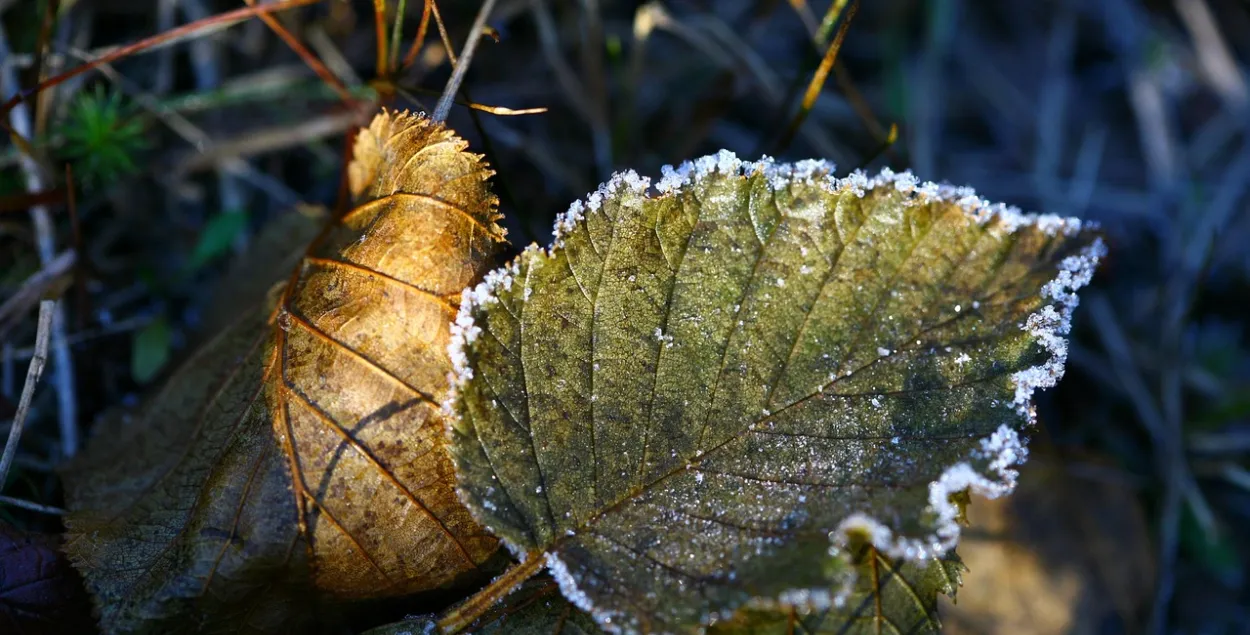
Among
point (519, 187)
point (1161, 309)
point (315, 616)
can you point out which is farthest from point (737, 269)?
point (1161, 309)

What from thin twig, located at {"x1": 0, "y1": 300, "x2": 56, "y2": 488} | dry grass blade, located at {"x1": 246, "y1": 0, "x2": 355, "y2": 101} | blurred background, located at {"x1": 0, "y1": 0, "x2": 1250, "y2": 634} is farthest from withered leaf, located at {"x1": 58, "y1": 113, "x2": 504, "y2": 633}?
dry grass blade, located at {"x1": 246, "y1": 0, "x2": 355, "y2": 101}

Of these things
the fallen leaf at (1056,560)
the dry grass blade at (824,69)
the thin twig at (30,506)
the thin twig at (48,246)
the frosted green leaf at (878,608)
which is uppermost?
the thin twig at (48,246)

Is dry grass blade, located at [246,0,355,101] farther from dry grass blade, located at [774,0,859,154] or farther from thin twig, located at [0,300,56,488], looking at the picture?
dry grass blade, located at [774,0,859,154]

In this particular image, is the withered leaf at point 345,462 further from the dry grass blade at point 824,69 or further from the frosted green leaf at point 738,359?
the dry grass blade at point 824,69

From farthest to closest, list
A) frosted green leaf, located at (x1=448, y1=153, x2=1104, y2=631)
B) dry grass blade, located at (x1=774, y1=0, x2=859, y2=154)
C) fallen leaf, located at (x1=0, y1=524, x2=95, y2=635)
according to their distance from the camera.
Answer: dry grass blade, located at (x1=774, y1=0, x2=859, y2=154) → fallen leaf, located at (x1=0, y1=524, x2=95, y2=635) → frosted green leaf, located at (x1=448, y1=153, x2=1104, y2=631)

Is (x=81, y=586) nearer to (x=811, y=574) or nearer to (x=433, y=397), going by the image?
(x=433, y=397)

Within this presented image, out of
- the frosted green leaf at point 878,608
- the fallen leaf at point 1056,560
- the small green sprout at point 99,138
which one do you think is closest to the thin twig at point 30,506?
the small green sprout at point 99,138

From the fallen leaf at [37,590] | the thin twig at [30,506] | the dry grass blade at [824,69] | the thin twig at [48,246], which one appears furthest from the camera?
the thin twig at [48,246]

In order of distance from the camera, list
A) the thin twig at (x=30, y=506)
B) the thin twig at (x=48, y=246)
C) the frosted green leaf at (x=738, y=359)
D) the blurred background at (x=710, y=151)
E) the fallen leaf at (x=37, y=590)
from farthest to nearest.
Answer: the blurred background at (x=710, y=151) < the thin twig at (x=48, y=246) < the thin twig at (x=30, y=506) < the fallen leaf at (x=37, y=590) < the frosted green leaf at (x=738, y=359)
